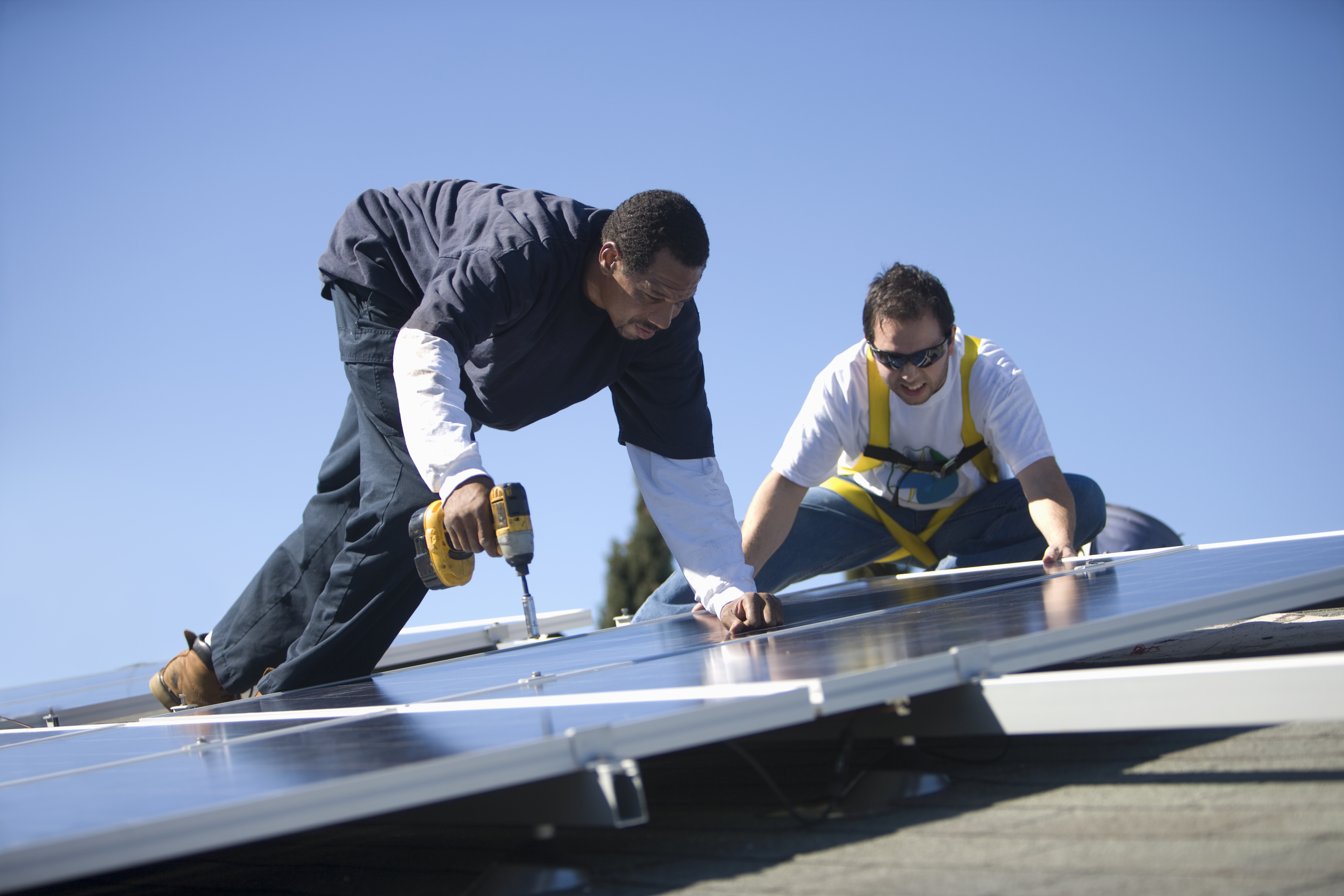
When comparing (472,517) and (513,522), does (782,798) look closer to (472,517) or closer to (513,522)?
(513,522)

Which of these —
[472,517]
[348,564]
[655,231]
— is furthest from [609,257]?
[348,564]

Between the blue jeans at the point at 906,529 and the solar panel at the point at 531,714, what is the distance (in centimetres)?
190

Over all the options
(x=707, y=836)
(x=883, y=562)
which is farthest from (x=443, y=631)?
(x=707, y=836)

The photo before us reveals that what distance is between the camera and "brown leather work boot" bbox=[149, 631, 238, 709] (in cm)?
439

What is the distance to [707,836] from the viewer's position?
1.97m

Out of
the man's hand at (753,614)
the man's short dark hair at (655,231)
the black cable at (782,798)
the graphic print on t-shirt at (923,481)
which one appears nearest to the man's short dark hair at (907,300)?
the graphic print on t-shirt at (923,481)

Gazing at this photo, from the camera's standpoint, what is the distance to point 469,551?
3.15 meters

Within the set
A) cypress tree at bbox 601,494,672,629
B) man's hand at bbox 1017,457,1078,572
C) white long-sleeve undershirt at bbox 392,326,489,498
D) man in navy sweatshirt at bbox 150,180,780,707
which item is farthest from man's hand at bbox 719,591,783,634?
cypress tree at bbox 601,494,672,629

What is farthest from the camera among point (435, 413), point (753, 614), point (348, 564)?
point (348, 564)

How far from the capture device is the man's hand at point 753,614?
138 inches

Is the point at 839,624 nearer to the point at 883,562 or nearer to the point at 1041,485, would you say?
the point at 1041,485

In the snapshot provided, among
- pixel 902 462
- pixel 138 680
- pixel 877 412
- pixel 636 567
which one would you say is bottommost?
pixel 636 567

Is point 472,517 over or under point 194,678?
over

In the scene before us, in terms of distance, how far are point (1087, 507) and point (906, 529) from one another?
0.83m
